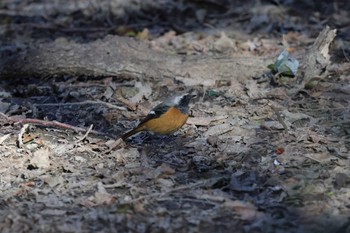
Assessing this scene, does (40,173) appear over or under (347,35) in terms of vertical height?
under

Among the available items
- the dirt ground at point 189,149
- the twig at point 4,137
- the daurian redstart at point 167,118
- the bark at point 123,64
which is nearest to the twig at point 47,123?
the dirt ground at point 189,149

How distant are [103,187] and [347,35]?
183 inches

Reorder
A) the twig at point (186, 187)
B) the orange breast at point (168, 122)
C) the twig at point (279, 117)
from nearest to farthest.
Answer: the twig at point (186, 187)
the orange breast at point (168, 122)
the twig at point (279, 117)

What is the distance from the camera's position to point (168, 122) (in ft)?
18.2

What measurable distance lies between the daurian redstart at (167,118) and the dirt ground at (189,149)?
0.15 metres

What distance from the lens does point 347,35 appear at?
8250 mm

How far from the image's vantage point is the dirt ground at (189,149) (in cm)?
443

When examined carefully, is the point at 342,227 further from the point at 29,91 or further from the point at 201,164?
the point at 29,91

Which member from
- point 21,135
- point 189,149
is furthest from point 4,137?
point 189,149

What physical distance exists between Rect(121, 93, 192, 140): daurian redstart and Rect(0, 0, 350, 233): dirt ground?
0.15 m

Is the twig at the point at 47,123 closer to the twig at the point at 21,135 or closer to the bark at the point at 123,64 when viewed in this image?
the twig at the point at 21,135

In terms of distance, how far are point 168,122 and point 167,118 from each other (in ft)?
0.12

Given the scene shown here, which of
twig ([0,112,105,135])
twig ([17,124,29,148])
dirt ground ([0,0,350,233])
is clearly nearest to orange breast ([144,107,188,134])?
dirt ground ([0,0,350,233])

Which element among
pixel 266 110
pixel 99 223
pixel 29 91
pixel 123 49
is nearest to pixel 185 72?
pixel 123 49
